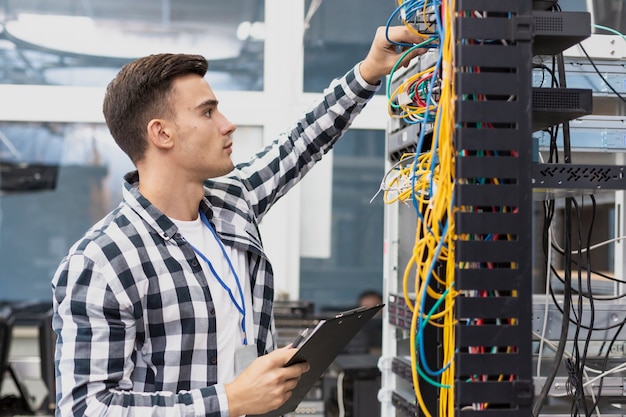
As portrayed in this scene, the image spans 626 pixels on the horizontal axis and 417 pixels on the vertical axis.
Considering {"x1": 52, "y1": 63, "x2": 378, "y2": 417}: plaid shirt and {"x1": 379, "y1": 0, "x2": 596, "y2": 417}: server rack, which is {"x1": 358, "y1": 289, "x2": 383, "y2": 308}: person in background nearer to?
{"x1": 52, "y1": 63, "x2": 378, "y2": 417}: plaid shirt

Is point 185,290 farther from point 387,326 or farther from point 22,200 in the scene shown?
point 22,200

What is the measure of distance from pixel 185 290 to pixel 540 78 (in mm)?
890

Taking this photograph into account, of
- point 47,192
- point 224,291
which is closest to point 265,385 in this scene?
point 224,291

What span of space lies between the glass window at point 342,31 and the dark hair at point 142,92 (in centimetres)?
313

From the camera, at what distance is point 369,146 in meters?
5.41

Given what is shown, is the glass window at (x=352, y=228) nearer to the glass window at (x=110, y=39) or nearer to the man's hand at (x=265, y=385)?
the glass window at (x=110, y=39)

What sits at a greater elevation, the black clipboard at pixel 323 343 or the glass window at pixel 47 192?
the glass window at pixel 47 192

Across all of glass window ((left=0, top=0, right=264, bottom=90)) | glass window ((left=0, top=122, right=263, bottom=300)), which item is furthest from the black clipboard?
glass window ((left=0, top=122, right=263, bottom=300))

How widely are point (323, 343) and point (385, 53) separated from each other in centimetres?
59

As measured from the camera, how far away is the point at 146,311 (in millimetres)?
1437

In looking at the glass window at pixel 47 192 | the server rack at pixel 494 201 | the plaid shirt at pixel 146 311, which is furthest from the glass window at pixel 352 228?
the server rack at pixel 494 201

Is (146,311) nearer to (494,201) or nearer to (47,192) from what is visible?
(494,201)

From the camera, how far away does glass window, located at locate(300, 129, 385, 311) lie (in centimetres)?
531

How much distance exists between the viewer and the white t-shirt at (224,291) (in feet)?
5.00
